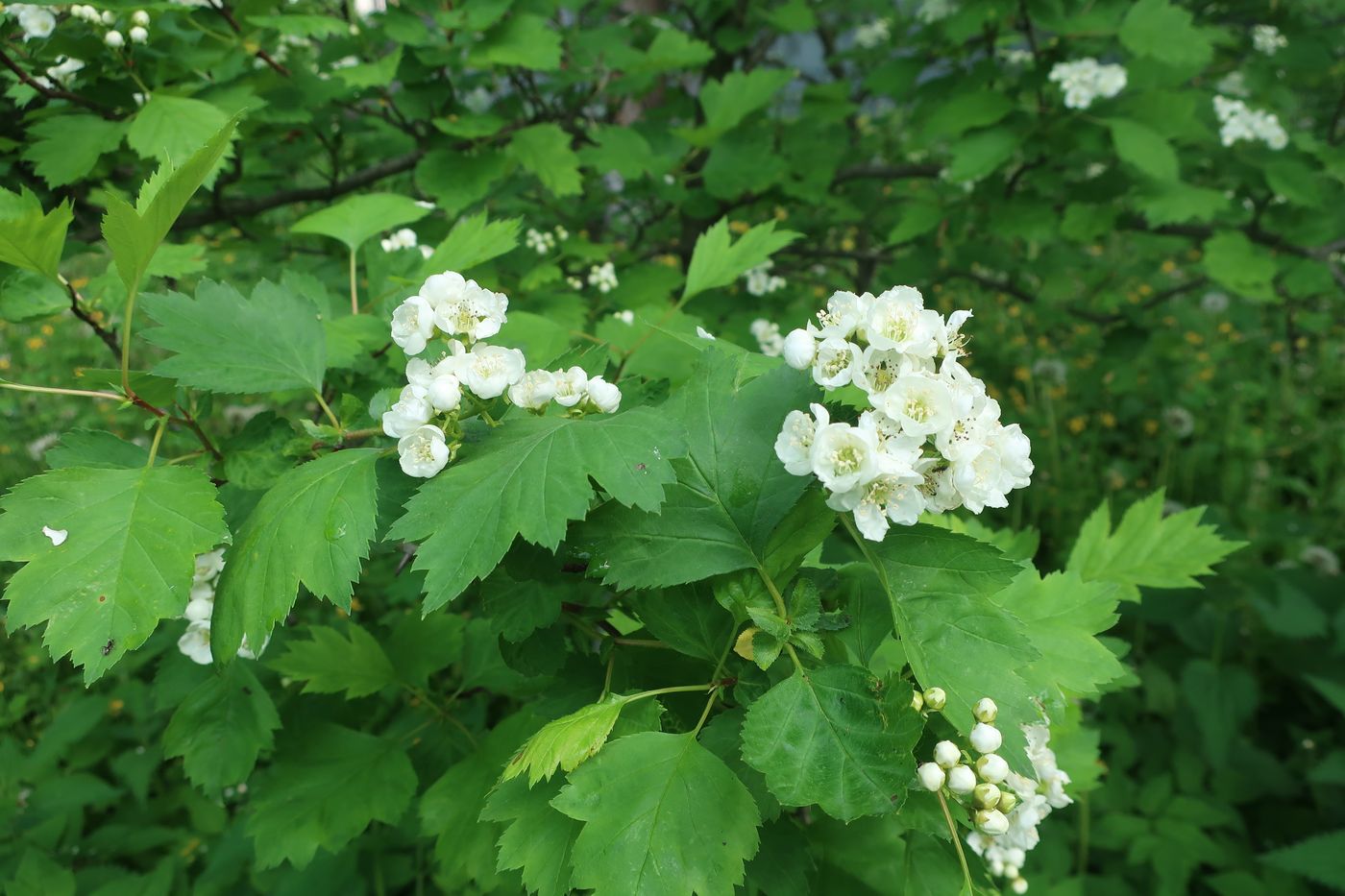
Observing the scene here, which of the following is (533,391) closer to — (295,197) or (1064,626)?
(1064,626)

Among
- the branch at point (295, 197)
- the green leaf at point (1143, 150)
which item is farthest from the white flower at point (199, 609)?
the green leaf at point (1143, 150)

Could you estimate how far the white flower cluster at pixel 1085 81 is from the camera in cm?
293

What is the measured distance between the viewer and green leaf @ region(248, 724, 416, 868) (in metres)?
1.56

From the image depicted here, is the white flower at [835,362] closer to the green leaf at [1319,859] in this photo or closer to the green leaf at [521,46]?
the green leaf at [521,46]

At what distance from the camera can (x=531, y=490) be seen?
96 cm

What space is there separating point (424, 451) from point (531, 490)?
7.3 inches

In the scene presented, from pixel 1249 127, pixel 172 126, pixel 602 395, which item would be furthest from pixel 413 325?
pixel 1249 127

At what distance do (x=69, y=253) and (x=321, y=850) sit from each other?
1813 mm

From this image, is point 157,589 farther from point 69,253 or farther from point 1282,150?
point 1282,150

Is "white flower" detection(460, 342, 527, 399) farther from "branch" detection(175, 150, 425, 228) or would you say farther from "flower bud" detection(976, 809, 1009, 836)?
"branch" detection(175, 150, 425, 228)

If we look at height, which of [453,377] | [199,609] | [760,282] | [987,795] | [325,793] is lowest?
[760,282]

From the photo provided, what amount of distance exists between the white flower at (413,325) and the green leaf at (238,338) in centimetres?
21

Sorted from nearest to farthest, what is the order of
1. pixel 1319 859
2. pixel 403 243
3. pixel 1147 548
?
pixel 1147 548 → pixel 403 243 → pixel 1319 859

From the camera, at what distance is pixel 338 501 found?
3.37ft
